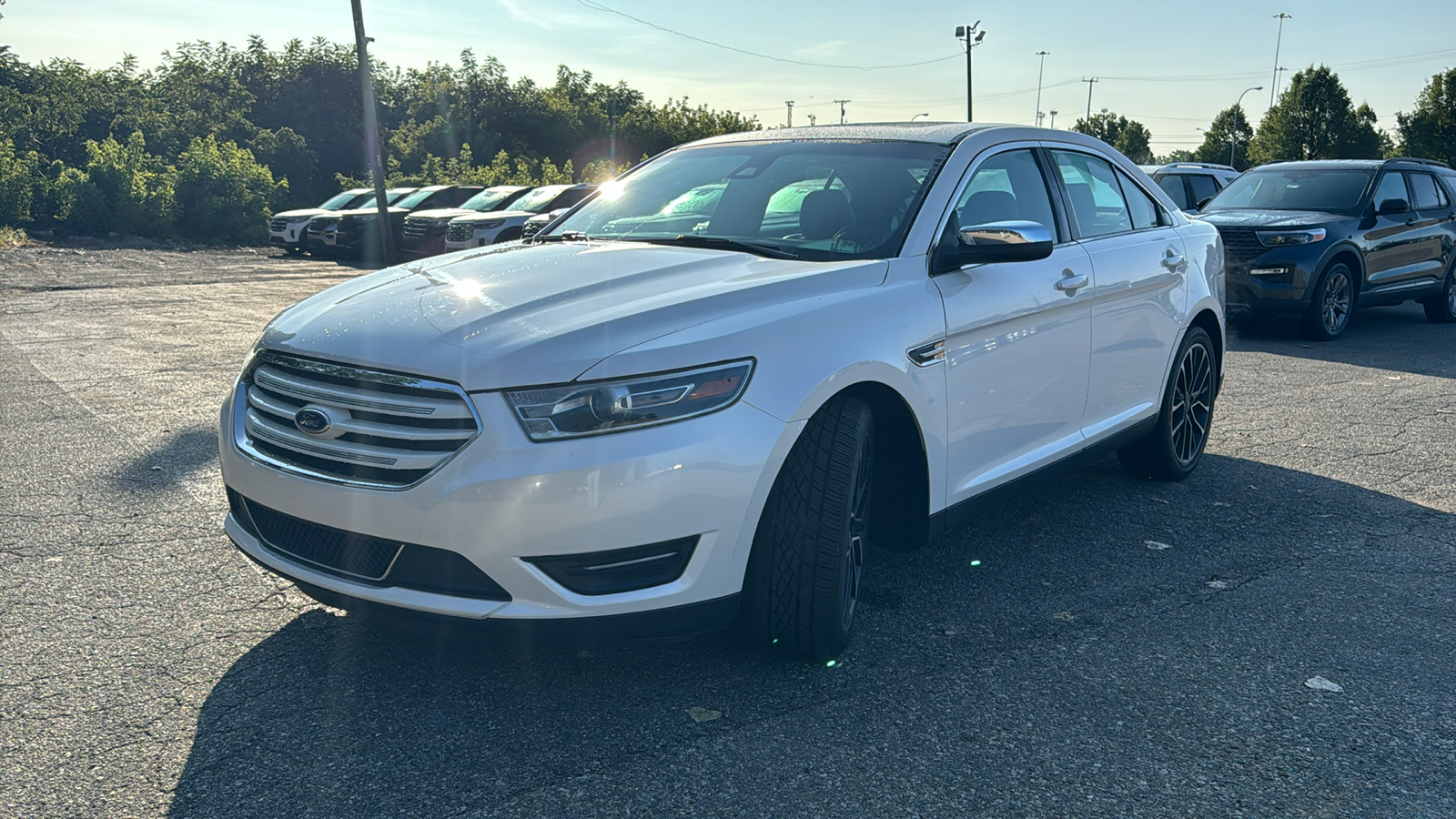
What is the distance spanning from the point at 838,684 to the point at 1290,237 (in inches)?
379

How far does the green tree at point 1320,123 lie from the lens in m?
62.3

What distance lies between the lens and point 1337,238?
11062 mm

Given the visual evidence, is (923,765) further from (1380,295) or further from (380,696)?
(1380,295)

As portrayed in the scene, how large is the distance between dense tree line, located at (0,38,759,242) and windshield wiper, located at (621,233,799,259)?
29286 mm

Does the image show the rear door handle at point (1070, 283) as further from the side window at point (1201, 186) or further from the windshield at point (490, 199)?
the windshield at point (490, 199)

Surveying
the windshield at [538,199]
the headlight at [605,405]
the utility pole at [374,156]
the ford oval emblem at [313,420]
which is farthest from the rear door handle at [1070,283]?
the utility pole at [374,156]

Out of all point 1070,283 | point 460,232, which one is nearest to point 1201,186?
point 460,232

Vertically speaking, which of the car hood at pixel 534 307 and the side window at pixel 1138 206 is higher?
the side window at pixel 1138 206

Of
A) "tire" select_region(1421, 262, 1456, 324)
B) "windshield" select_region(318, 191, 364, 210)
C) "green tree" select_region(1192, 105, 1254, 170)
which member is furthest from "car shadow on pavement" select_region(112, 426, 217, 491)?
"green tree" select_region(1192, 105, 1254, 170)

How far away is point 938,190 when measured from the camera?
3.97 meters

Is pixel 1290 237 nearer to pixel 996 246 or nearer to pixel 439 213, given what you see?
pixel 996 246

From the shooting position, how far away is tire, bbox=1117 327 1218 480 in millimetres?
5344

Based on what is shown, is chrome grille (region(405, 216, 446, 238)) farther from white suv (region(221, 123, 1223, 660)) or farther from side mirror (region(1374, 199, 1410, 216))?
white suv (region(221, 123, 1223, 660))

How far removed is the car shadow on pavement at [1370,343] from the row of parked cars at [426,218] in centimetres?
1191
